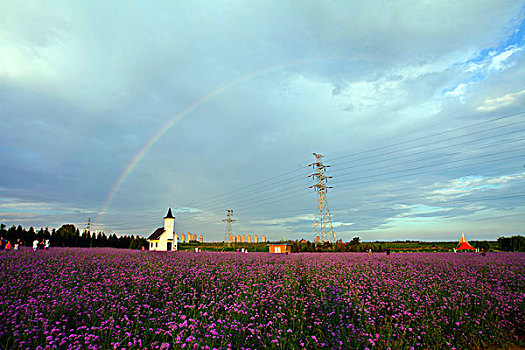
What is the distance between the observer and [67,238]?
1721 inches

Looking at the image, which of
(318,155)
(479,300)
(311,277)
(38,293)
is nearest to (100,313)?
(38,293)

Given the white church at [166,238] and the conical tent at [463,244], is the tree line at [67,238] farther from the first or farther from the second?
the conical tent at [463,244]

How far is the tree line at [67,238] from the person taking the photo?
40844 millimetres

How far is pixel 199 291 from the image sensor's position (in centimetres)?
712

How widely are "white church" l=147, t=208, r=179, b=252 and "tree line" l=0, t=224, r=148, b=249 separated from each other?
5.78ft

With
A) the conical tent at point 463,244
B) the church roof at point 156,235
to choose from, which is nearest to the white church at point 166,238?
the church roof at point 156,235

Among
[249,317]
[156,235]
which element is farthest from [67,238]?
[249,317]

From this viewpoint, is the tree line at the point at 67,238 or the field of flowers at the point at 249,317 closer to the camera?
the field of flowers at the point at 249,317

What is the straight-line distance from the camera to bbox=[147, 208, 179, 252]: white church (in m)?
48.4

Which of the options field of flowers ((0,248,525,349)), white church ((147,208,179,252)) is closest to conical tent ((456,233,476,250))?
field of flowers ((0,248,525,349))

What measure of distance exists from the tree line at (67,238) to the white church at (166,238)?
1761 mm

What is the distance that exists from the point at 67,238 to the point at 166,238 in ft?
47.5

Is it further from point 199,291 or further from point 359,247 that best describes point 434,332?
point 359,247

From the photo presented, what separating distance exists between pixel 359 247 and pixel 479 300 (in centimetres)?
2842
